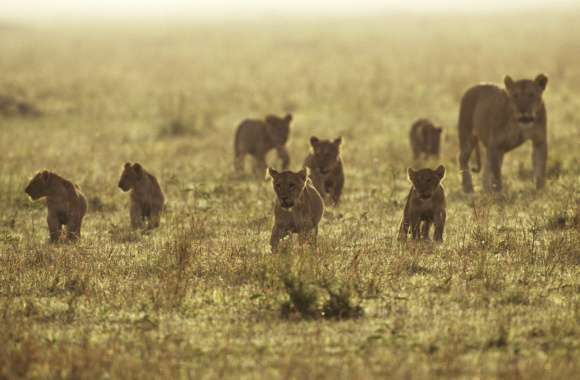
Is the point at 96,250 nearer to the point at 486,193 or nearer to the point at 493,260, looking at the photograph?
the point at 493,260

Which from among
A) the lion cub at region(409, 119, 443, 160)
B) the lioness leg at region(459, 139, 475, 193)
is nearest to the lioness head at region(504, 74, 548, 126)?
the lioness leg at region(459, 139, 475, 193)

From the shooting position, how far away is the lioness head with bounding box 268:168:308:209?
1087cm

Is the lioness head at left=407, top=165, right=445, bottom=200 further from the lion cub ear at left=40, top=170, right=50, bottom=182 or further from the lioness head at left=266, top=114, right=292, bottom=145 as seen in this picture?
the lioness head at left=266, top=114, right=292, bottom=145

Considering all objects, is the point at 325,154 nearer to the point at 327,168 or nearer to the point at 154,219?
the point at 327,168

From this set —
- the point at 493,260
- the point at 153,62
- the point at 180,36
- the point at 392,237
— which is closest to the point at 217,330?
the point at 493,260

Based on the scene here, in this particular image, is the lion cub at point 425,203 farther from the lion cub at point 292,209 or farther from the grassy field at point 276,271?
the lion cub at point 292,209

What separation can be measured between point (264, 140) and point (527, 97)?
5.17 m

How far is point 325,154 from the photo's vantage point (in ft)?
46.7

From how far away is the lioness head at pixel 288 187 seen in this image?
10867 mm

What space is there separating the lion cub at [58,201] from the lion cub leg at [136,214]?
0.96 meters

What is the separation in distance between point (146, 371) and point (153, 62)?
4529 centimetres

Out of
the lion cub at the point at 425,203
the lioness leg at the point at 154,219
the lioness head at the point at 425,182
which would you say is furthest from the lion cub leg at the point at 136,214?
the lioness head at the point at 425,182

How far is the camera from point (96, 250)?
11391 millimetres

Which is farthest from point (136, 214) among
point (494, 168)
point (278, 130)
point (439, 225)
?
point (278, 130)
